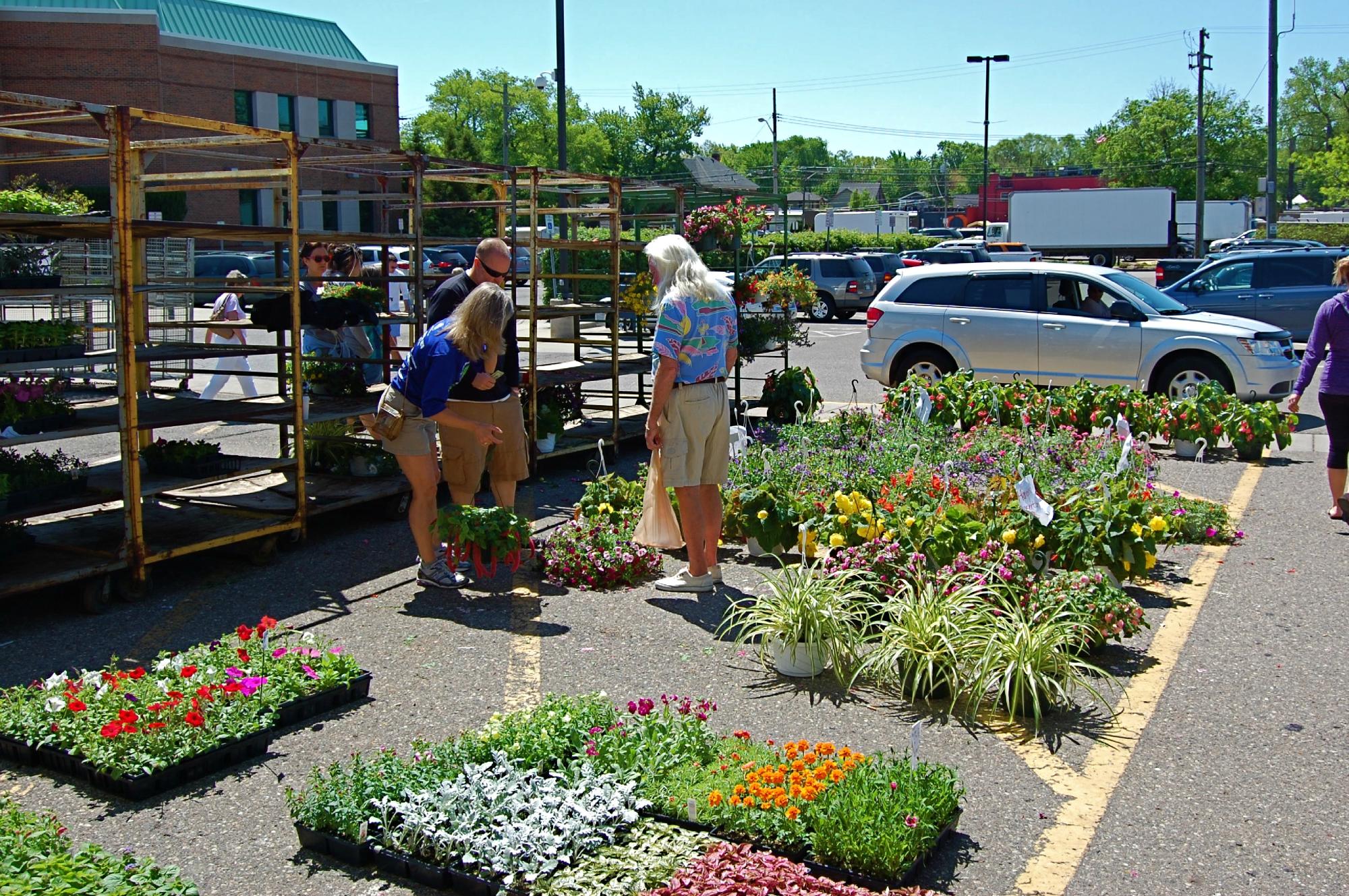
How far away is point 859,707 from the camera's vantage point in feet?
17.7

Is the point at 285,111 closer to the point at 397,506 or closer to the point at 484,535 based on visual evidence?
the point at 397,506

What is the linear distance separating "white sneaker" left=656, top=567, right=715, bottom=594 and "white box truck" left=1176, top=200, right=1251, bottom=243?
2134 inches

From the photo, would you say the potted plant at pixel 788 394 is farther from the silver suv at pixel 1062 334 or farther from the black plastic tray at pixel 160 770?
the black plastic tray at pixel 160 770

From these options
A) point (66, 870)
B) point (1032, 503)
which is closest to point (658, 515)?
point (1032, 503)

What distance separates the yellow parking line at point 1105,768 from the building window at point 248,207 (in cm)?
4581

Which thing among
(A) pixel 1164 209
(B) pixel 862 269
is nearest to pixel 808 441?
(B) pixel 862 269

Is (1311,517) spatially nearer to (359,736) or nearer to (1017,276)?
(1017,276)

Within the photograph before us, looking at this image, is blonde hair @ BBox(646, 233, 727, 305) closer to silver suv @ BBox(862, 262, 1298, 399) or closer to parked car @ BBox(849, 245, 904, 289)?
silver suv @ BBox(862, 262, 1298, 399)

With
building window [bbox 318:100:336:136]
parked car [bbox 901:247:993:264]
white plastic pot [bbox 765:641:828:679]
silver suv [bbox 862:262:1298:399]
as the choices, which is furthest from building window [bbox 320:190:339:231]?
white plastic pot [bbox 765:641:828:679]

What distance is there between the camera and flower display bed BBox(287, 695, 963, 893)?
3773mm

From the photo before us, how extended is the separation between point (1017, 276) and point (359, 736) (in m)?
11.2

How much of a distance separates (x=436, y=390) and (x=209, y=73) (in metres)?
45.4

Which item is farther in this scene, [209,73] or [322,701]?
[209,73]

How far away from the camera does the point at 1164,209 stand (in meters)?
44.9
